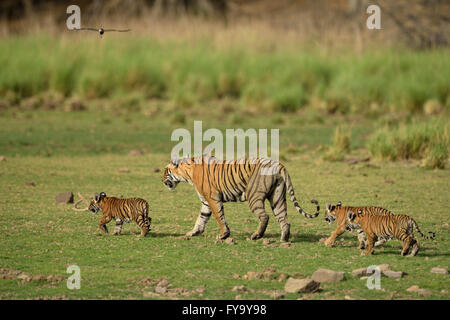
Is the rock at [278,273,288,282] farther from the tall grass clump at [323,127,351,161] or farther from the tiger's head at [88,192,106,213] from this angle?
the tall grass clump at [323,127,351,161]

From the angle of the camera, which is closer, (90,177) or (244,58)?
(90,177)

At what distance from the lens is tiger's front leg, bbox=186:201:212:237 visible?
8734 millimetres

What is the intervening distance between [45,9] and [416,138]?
81.4 feet

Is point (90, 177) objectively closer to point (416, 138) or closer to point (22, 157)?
point (22, 157)

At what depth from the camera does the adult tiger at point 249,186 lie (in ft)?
27.6

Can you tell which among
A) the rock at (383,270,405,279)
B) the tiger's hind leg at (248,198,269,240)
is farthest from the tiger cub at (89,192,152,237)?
the rock at (383,270,405,279)

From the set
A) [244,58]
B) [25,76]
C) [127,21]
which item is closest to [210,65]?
[244,58]

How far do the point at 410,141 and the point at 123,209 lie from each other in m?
6.92

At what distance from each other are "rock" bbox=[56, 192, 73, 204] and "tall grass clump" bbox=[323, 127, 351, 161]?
4.96 meters

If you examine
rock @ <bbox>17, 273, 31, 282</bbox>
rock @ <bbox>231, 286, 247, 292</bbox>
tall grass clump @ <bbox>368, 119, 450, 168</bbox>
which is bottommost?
rock @ <bbox>231, 286, 247, 292</bbox>

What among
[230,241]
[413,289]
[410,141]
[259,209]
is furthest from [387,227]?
[410,141]

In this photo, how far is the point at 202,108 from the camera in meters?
19.9

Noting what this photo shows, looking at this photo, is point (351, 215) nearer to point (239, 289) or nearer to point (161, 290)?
point (239, 289)

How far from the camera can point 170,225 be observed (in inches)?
373
